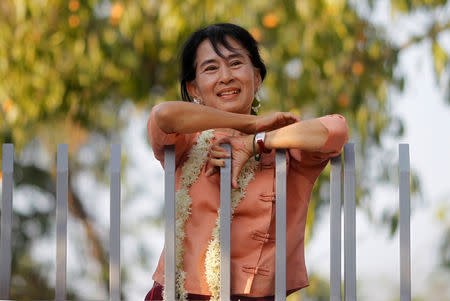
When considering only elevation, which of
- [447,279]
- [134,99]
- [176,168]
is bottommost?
[447,279]

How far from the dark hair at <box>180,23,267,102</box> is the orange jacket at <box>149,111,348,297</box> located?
270 millimetres

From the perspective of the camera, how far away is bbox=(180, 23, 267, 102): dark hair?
226 cm

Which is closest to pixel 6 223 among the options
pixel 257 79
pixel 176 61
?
pixel 257 79

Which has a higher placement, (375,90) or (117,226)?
(375,90)

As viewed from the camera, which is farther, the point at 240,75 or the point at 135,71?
the point at 135,71

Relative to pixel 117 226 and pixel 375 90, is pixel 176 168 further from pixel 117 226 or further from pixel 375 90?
pixel 375 90

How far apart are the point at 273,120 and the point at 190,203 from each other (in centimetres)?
34

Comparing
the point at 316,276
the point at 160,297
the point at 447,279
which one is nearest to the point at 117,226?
the point at 160,297

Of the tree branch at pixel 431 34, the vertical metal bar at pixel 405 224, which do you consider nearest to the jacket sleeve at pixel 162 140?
the vertical metal bar at pixel 405 224

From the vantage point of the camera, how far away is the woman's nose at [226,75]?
2193mm

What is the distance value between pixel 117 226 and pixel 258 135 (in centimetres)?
45

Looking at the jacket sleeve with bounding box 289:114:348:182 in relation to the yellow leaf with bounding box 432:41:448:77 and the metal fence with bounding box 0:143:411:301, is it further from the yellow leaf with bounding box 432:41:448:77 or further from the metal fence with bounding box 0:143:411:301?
the yellow leaf with bounding box 432:41:448:77

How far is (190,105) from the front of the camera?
6.57 ft

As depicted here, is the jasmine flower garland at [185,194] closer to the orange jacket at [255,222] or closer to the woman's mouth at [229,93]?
the orange jacket at [255,222]
